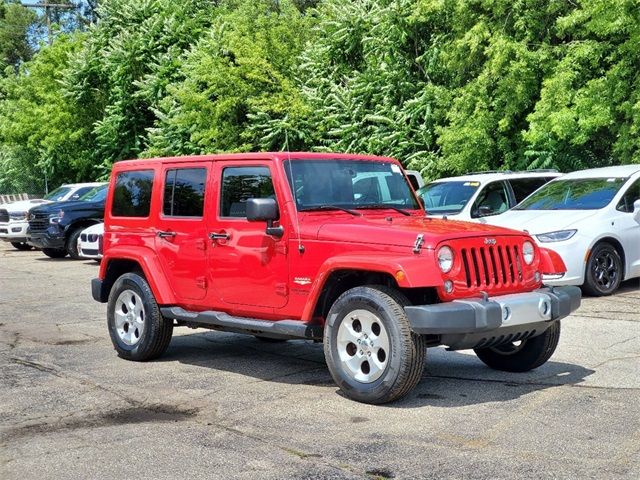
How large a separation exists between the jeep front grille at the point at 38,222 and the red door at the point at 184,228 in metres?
13.9

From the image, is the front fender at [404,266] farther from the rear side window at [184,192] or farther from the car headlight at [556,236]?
the car headlight at [556,236]

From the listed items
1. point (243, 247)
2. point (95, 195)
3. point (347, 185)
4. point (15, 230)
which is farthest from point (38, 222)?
point (347, 185)

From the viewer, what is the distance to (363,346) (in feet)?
21.9

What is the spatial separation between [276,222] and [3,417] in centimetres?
246

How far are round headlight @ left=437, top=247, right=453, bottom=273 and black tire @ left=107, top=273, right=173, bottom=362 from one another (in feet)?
9.79

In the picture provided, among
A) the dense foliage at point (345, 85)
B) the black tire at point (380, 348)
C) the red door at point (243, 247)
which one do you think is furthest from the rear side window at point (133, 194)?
the dense foliage at point (345, 85)

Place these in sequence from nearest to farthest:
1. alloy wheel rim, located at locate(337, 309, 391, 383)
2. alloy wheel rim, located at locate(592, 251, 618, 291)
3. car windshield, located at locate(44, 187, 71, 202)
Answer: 1. alloy wheel rim, located at locate(337, 309, 391, 383)
2. alloy wheel rim, located at locate(592, 251, 618, 291)
3. car windshield, located at locate(44, 187, 71, 202)

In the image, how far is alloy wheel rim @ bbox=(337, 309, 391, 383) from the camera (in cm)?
657

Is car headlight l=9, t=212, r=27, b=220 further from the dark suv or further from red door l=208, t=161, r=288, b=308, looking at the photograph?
red door l=208, t=161, r=288, b=308

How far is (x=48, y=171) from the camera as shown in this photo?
1735 inches

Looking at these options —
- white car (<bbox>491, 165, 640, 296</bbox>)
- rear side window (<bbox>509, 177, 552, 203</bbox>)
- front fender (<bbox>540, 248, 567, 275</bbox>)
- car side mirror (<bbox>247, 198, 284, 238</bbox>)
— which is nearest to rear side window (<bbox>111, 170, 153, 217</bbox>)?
car side mirror (<bbox>247, 198, 284, 238</bbox>)

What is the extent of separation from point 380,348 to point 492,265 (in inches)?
40.5

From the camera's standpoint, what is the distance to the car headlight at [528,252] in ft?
23.3

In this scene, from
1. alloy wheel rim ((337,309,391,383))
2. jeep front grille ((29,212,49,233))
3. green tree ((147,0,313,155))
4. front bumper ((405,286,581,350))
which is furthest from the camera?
green tree ((147,0,313,155))
